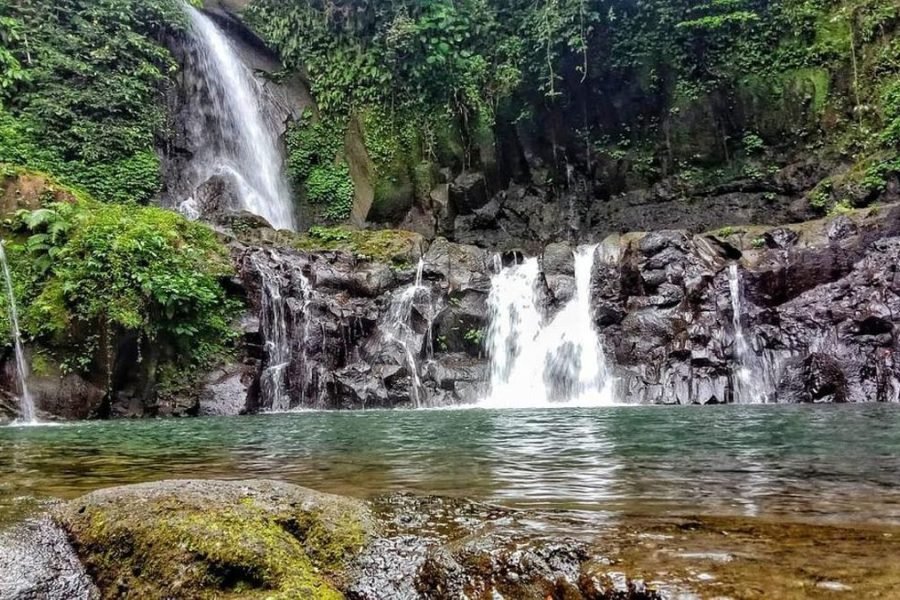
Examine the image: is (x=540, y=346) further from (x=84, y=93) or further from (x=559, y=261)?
(x=84, y=93)

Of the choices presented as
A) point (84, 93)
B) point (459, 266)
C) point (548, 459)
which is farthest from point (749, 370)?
point (84, 93)

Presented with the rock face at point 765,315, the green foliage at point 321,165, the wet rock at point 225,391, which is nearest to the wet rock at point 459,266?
the rock face at point 765,315

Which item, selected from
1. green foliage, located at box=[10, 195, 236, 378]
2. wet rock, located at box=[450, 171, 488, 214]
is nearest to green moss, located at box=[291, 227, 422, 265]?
green foliage, located at box=[10, 195, 236, 378]

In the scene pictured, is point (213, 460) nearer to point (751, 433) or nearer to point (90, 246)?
point (751, 433)

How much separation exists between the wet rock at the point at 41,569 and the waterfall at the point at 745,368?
464 inches

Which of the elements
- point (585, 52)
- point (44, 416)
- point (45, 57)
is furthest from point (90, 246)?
point (585, 52)

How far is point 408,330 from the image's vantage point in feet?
48.3

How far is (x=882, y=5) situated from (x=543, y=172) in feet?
31.7

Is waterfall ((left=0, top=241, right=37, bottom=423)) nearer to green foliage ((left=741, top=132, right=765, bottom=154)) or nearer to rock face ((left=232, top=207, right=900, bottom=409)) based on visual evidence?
rock face ((left=232, top=207, right=900, bottom=409))

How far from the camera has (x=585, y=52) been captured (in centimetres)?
1934

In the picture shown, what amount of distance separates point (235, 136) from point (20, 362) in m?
10.5

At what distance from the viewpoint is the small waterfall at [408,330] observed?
551 inches

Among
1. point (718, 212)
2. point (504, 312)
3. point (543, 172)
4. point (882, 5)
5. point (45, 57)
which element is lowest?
point (504, 312)

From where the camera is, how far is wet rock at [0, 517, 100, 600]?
7.51ft
